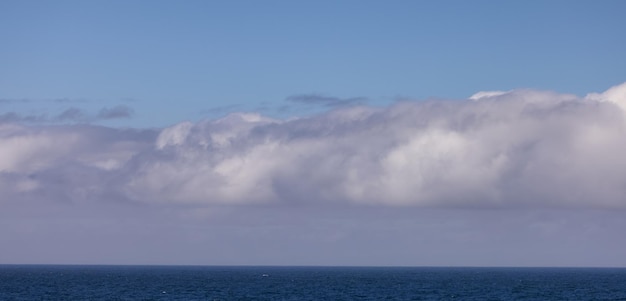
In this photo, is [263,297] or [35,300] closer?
[35,300]

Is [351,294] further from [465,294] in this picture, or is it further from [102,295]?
[102,295]

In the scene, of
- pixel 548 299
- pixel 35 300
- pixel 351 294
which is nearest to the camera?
pixel 35 300

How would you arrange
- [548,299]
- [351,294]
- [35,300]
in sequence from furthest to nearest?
[351,294] → [548,299] → [35,300]

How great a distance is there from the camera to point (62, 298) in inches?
5197

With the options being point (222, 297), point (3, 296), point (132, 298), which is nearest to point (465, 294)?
point (222, 297)

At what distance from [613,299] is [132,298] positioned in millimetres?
74571

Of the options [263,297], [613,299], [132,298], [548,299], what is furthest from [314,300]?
[613,299]

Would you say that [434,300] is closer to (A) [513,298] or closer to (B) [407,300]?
(B) [407,300]

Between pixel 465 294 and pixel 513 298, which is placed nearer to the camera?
pixel 513 298

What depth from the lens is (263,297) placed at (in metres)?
137

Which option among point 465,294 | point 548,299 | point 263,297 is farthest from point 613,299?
point 263,297

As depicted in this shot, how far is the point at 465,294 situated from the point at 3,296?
76529 millimetres

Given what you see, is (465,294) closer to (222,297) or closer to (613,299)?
(613,299)

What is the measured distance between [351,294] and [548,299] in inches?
1295
